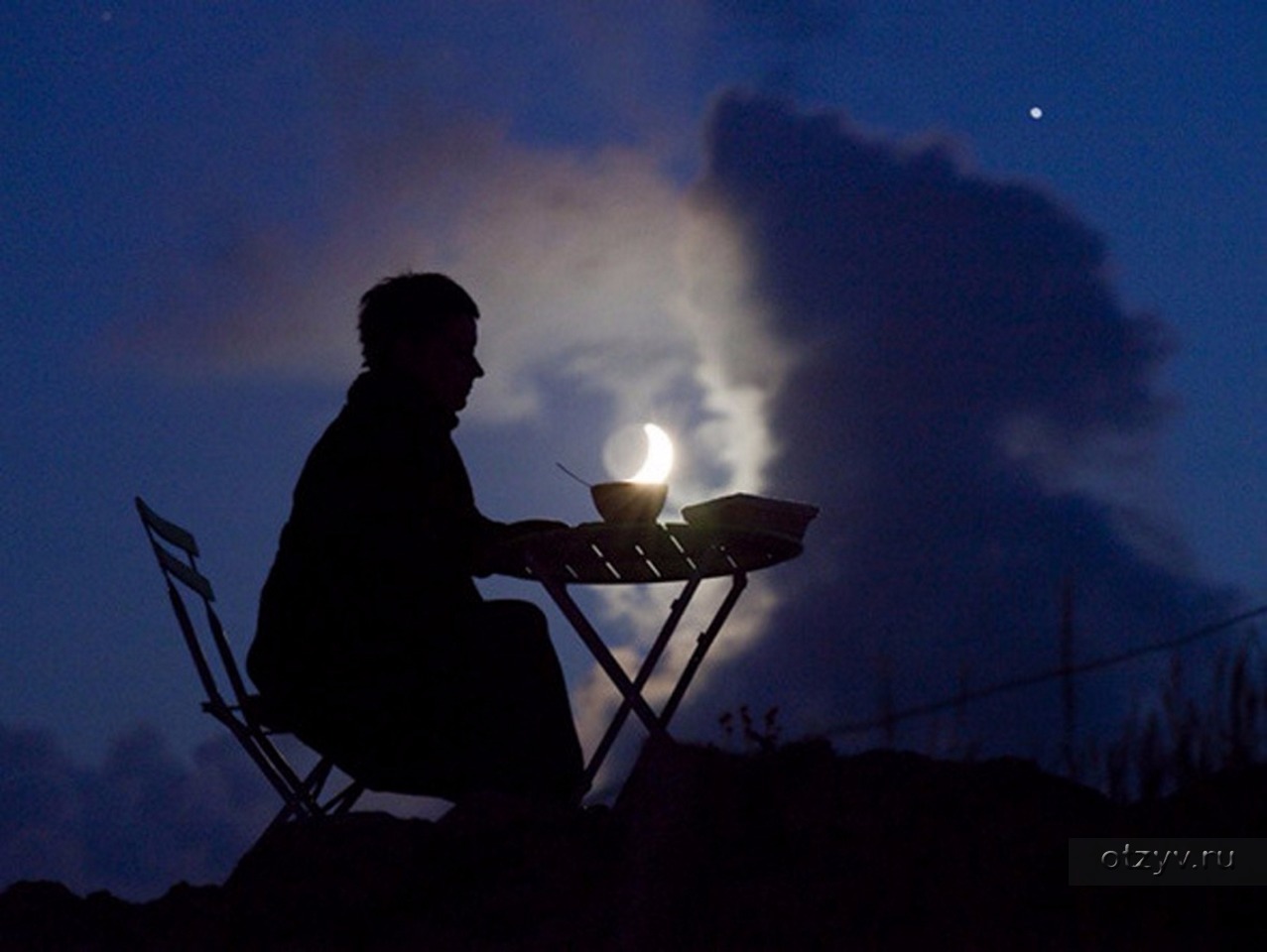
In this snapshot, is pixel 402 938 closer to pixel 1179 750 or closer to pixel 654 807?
pixel 654 807

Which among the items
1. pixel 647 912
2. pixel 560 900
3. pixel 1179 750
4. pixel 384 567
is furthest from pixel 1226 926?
pixel 384 567

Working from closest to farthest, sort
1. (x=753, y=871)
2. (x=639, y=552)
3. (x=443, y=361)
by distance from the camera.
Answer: (x=753, y=871) < (x=639, y=552) < (x=443, y=361)

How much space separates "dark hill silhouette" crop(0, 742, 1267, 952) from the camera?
289 cm

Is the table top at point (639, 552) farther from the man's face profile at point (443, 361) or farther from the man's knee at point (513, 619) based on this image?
the man's face profile at point (443, 361)

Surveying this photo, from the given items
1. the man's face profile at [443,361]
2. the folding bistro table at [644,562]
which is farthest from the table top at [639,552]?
the man's face profile at [443,361]

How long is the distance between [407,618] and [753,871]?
1.49 metres

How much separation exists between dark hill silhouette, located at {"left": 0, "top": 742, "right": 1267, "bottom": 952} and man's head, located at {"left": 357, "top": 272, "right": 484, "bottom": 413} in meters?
1.20

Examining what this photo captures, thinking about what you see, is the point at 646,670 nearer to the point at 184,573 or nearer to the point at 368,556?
the point at 368,556

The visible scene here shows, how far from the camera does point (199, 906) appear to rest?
4.17m

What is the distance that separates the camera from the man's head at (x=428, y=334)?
15.7 feet

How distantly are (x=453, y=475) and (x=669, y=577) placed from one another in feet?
2.17

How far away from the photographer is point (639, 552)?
4691 millimetres

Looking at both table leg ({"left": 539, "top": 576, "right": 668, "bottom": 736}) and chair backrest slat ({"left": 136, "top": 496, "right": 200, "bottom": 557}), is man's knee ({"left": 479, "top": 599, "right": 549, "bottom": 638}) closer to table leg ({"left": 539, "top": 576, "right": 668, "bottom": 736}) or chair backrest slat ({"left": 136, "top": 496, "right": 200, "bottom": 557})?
table leg ({"left": 539, "top": 576, "right": 668, "bottom": 736})

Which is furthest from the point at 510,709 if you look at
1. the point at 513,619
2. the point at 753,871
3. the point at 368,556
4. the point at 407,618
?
the point at 753,871
